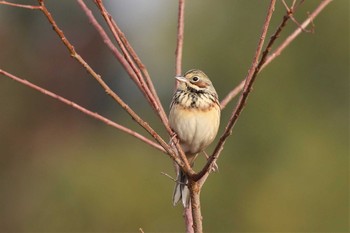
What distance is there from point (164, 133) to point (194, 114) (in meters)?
15.6

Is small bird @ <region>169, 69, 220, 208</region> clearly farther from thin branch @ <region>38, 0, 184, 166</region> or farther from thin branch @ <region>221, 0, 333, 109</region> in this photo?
thin branch @ <region>38, 0, 184, 166</region>

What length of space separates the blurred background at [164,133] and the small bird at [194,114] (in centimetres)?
1226

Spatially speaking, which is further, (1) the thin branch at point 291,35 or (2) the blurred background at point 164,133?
(2) the blurred background at point 164,133

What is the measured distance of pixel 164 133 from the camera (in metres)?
20.6

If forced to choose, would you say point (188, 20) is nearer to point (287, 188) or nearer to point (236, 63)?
point (236, 63)

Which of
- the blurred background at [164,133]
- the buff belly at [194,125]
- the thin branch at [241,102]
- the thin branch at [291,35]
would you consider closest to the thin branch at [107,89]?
the thin branch at [241,102]

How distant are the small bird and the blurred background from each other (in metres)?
12.3

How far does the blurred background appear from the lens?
62.7 ft

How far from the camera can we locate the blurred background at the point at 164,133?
19.1 metres

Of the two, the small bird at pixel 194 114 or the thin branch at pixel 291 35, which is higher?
the thin branch at pixel 291 35

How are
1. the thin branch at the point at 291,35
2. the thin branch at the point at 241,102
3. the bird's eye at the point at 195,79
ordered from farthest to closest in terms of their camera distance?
the bird's eye at the point at 195,79, the thin branch at the point at 241,102, the thin branch at the point at 291,35

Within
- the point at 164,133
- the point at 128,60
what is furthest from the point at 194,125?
the point at 164,133

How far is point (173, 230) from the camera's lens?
701 inches

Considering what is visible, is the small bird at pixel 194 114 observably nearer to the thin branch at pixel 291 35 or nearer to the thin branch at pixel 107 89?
the thin branch at pixel 291 35
